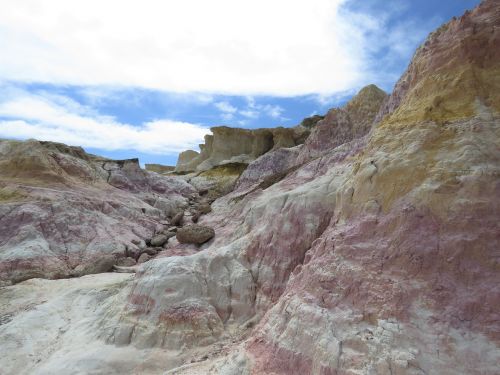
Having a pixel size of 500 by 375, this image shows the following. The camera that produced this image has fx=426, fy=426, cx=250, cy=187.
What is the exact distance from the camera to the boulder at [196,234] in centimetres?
1303

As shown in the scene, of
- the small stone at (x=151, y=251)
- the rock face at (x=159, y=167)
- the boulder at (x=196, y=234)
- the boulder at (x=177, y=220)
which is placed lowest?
the small stone at (x=151, y=251)

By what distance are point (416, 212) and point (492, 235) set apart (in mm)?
997

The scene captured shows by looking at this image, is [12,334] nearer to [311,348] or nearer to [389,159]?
[311,348]

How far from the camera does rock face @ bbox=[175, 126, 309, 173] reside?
1401 inches

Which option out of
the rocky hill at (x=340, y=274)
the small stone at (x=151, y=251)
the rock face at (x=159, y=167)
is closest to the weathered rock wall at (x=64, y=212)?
the rocky hill at (x=340, y=274)

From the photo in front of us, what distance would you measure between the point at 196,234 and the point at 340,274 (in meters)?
7.58

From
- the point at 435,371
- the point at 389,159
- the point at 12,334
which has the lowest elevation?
the point at 12,334

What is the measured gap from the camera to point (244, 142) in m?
39.9

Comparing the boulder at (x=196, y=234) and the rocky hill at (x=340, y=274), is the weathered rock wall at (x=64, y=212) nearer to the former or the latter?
the rocky hill at (x=340, y=274)

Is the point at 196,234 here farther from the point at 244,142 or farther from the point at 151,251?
the point at 244,142

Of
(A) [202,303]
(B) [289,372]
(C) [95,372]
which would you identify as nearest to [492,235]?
(B) [289,372]

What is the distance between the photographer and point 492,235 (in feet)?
17.8

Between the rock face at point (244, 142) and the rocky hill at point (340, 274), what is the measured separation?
873 inches

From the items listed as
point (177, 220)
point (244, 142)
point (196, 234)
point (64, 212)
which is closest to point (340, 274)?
point (196, 234)
